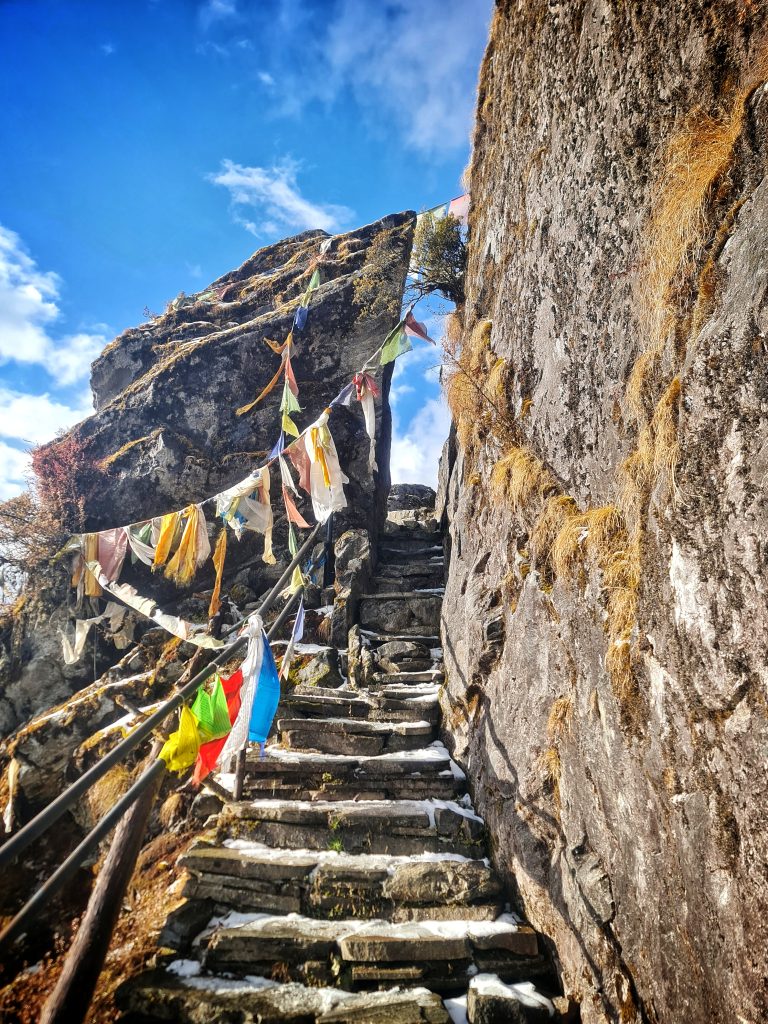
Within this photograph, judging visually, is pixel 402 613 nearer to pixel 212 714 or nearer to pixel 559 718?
pixel 212 714

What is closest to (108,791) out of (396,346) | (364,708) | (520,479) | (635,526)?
(364,708)

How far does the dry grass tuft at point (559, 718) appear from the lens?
4.38 metres

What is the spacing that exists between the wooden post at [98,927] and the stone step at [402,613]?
17.5 feet

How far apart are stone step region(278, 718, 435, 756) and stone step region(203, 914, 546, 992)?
2.34 meters

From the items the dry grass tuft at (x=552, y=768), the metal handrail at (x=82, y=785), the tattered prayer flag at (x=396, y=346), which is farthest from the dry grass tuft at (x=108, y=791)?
the tattered prayer flag at (x=396, y=346)

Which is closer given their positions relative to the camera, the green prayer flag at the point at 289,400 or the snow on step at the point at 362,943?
the snow on step at the point at 362,943

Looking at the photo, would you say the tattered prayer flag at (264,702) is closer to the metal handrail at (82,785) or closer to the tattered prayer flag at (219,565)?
the metal handrail at (82,785)

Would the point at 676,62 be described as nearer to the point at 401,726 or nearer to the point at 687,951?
the point at 687,951

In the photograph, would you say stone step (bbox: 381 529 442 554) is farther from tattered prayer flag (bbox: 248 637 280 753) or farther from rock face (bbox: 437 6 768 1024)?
tattered prayer flag (bbox: 248 637 280 753)

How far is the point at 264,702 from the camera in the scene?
5375 millimetres

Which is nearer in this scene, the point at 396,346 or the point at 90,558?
the point at 90,558

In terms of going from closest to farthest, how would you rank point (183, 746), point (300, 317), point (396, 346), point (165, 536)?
point (183, 746), point (165, 536), point (396, 346), point (300, 317)

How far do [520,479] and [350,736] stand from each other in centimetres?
423

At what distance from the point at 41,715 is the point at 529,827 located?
1078cm
